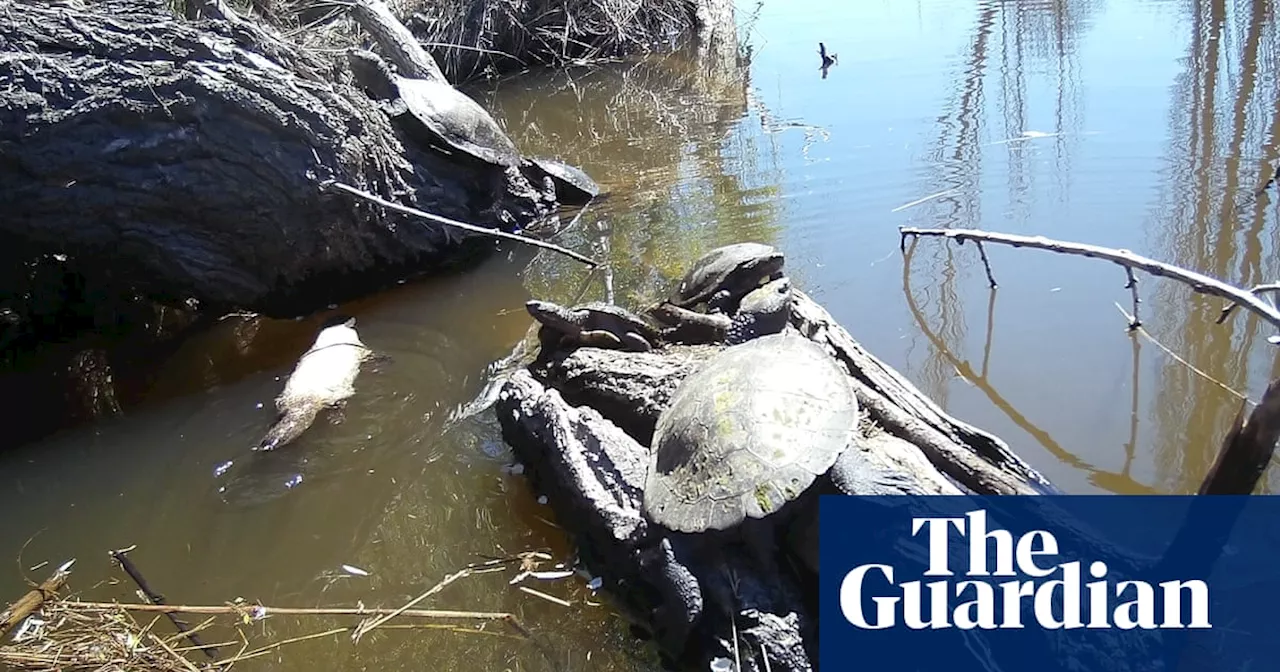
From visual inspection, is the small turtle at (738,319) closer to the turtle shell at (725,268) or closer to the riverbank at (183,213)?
A: the turtle shell at (725,268)

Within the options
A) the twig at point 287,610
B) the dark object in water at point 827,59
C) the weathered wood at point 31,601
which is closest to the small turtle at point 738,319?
the twig at point 287,610

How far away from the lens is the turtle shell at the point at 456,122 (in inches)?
255

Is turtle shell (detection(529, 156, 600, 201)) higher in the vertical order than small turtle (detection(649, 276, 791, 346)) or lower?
higher

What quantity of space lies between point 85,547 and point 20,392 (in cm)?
204

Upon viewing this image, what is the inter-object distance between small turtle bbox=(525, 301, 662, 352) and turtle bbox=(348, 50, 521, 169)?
9.04 feet

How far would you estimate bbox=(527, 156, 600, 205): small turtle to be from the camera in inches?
280

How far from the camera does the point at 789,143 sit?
7555 mm

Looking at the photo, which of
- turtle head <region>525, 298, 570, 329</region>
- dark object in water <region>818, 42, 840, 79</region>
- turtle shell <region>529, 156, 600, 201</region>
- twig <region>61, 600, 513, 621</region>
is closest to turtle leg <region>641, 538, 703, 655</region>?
twig <region>61, 600, 513, 621</region>

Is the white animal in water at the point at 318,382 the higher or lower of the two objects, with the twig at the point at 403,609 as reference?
higher

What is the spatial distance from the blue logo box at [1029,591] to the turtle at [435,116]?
4548mm

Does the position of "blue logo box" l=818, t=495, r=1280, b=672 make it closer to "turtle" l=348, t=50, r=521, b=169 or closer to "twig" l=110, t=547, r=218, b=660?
"twig" l=110, t=547, r=218, b=660

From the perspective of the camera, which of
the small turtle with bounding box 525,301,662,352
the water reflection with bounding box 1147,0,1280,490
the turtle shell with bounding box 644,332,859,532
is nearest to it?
the turtle shell with bounding box 644,332,859,532

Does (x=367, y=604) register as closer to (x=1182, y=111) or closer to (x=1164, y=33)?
(x=1182, y=111)

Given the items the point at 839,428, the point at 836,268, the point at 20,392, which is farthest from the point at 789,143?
the point at 20,392
